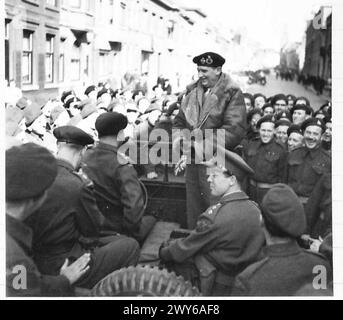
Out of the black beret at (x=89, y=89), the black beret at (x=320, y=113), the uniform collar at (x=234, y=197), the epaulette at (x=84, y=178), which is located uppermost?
the black beret at (x=89, y=89)

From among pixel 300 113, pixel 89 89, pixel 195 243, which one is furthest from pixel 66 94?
pixel 300 113

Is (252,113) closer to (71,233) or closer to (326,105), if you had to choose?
(326,105)

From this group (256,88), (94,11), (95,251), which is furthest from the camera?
(256,88)

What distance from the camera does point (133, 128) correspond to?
11.5 ft

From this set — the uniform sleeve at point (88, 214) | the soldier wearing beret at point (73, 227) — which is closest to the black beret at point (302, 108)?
the soldier wearing beret at point (73, 227)

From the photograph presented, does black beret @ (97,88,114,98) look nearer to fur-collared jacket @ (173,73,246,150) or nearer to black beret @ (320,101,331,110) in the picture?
fur-collared jacket @ (173,73,246,150)

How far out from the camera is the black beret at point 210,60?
11.2 ft

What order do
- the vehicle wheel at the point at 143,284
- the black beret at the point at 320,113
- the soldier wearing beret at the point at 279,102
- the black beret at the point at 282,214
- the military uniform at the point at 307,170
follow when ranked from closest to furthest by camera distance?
1. the black beret at the point at 282,214
2. the vehicle wheel at the point at 143,284
3. the military uniform at the point at 307,170
4. the black beret at the point at 320,113
5. the soldier wearing beret at the point at 279,102

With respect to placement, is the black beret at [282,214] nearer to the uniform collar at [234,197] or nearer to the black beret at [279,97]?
the uniform collar at [234,197]

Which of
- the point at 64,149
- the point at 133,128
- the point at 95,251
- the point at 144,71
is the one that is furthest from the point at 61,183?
the point at 144,71

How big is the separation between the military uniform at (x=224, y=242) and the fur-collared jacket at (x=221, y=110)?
0.58 m

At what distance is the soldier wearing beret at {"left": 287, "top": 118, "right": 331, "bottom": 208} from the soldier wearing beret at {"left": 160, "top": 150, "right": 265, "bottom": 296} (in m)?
0.52
